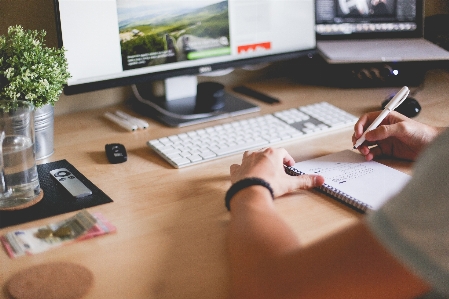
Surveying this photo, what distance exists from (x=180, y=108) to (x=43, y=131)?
14.7 inches

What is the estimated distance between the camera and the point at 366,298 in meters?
0.66

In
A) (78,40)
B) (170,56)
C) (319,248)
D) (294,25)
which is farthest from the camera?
(294,25)

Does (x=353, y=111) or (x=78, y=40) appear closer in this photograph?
(x=78, y=40)

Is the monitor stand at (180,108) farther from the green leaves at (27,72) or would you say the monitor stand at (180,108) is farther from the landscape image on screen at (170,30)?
the green leaves at (27,72)

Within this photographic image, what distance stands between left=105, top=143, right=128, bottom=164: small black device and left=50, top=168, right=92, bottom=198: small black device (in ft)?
0.30

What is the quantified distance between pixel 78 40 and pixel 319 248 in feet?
2.48

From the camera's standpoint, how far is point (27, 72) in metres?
0.99

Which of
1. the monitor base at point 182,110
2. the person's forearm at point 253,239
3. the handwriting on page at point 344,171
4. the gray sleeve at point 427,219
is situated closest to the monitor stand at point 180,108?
the monitor base at point 182,110

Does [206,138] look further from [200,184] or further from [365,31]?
[365,31]

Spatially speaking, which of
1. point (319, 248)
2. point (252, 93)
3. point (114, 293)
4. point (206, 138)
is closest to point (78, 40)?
point (206, 138)

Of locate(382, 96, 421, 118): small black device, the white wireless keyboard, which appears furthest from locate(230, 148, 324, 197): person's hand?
locate(382, 96, 421, 118): small black device

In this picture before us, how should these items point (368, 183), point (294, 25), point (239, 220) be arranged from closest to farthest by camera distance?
point (239, 220), point (368, 183), point (294, 25)

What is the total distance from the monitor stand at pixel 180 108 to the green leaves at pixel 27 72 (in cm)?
33

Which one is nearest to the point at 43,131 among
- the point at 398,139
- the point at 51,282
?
the point at 51,282
